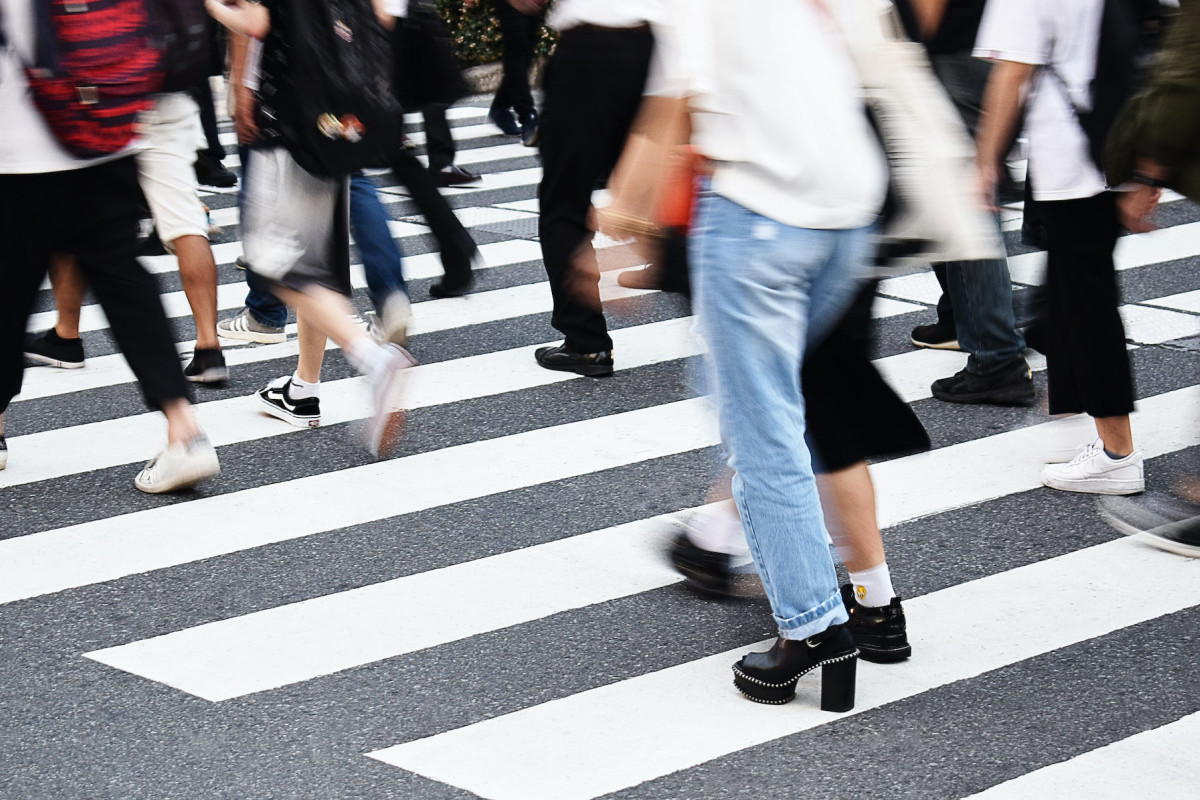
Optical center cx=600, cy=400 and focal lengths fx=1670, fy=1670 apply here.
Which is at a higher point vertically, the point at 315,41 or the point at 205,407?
the point at 315,41

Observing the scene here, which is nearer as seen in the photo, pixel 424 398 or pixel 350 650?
pixel 350 650

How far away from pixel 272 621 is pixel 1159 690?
203 centimetres

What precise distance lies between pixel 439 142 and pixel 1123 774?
291 inches

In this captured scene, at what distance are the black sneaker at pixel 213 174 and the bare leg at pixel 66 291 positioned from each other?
3849 mm

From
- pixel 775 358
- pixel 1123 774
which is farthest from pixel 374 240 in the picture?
pixel 1123 774

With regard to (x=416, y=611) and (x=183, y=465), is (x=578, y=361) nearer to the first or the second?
(x=183, y=465)

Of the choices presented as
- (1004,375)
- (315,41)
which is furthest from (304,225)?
(1004,375)

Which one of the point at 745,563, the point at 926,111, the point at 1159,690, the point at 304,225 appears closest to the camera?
the point at 926,111

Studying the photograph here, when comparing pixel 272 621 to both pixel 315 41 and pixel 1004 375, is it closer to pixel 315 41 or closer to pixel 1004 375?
pixel 315 41

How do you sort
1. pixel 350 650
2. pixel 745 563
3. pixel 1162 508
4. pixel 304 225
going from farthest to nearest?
pixel 304 225, pixel 1162 508, pixel 745 563, pixel 350 650

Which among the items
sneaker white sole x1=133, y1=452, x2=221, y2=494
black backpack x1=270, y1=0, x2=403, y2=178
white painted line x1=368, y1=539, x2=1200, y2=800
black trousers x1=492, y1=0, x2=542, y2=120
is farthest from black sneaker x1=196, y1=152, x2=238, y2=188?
white painted line x1=368, y1=539, x2=1200, y2=800

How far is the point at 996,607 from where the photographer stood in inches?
158

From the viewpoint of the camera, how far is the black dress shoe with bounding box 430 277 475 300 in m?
7.04

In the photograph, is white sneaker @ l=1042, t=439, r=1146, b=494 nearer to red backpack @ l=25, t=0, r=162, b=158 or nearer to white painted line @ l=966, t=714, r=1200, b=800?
white painted line @ l=966, t=714, r=1200, b=800
